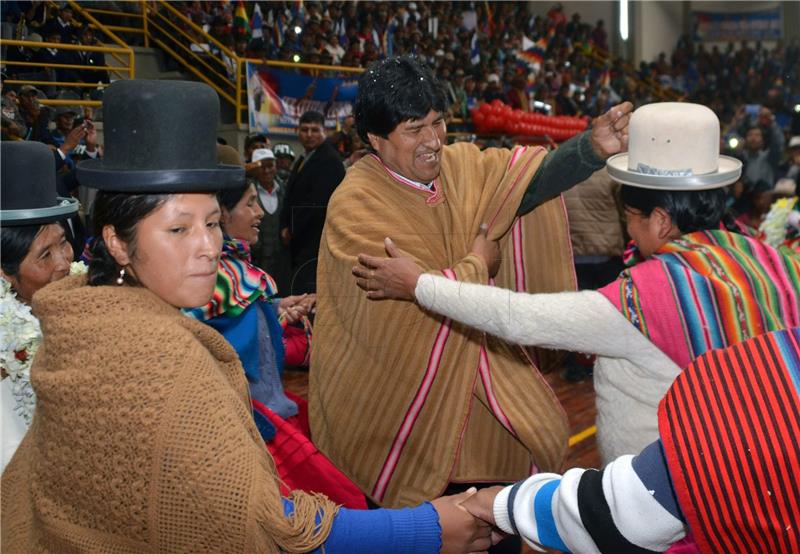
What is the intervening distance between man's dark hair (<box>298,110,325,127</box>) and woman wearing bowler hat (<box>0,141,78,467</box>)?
0.60 m

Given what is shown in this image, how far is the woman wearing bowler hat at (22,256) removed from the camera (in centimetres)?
185

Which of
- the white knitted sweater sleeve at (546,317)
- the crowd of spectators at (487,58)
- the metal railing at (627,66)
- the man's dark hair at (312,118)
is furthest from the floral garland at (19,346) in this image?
the metal railing at (627,66)

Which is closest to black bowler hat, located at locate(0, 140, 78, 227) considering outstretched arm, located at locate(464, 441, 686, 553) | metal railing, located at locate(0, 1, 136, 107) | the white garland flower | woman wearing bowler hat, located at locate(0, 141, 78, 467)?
woman wearing bowler hat, located at locate(0, 141, 78, 467)

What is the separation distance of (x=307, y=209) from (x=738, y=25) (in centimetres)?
315

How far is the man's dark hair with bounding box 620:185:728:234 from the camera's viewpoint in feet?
6.09

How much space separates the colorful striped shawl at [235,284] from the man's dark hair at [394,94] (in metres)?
0.43

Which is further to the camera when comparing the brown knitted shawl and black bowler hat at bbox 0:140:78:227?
black bowler hat at bbox 0:140:78:227

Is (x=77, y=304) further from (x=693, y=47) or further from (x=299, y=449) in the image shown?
(x=693, y=47)

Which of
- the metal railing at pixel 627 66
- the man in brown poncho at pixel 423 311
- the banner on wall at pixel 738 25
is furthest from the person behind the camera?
the metal railing at pixel 627 66

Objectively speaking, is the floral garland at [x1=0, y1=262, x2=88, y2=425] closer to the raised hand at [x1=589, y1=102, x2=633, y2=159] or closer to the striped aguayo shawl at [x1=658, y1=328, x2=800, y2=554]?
the raised hand at [x1=589, y1=102, x2=633, y2=159]

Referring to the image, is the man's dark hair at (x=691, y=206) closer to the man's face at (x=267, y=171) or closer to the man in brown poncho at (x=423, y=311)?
A: the man in brown poncho at (x=423, y=311)

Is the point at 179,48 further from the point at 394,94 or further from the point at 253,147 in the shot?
the point at 394,94

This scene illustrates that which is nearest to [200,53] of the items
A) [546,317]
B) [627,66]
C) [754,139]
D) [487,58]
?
[546,317]

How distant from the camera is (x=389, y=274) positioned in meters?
1.89
